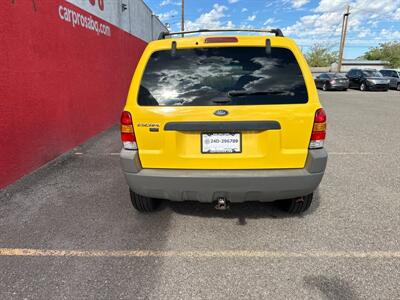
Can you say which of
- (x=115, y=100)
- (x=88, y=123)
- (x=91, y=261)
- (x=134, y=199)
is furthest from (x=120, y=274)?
(x=115, y=100)

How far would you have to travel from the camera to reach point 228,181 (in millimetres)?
2764

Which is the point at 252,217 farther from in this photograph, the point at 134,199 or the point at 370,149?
the point at 370,149

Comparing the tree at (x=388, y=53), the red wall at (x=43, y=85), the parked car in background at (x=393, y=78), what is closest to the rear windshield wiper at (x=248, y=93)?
the red wall at (x=43, y=85)

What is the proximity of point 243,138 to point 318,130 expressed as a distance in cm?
69

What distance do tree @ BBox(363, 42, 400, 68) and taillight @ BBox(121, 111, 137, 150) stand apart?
82455 mm

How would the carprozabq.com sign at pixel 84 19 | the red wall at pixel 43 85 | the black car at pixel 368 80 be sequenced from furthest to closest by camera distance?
the black car at pixel 368 80 → the carprozabq.com sign at pixel 84 19 → the red wall at pixel 43 85

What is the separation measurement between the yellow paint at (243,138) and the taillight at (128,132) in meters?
0.05

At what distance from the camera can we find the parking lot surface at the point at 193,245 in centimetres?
238

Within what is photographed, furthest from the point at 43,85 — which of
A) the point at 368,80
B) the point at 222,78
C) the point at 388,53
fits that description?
the point at 388,53

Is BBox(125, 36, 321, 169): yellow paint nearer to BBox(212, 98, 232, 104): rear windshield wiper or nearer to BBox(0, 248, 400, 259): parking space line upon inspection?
BBox(212, 98, 232, 104): rear windshield wiper

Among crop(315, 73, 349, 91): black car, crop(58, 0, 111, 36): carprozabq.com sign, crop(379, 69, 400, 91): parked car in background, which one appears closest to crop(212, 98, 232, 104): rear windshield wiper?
crop(58, 0, 111, 36): carprozabq.com sign

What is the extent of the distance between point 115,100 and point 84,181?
197 inches

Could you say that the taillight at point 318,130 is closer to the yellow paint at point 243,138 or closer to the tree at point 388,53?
the yellow paint at point 243,138

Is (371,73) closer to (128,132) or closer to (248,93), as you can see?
(248,93)
